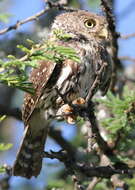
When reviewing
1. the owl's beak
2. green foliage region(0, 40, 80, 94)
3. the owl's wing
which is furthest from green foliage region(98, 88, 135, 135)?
green foliage region(0, 40, 80, 94)

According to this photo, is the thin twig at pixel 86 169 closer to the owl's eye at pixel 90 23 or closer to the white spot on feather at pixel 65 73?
the white spot on feather at pixel 65 73

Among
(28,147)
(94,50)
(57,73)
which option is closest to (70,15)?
(94,50)

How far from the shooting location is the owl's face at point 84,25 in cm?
505

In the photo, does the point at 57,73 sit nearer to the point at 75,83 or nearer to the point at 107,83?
the point at 75,83

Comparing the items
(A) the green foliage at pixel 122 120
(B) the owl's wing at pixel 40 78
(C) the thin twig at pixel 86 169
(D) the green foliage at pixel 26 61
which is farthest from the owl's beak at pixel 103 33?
(D) the green foliage at pixel 26 61

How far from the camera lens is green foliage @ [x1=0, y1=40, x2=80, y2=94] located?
9.41 ft

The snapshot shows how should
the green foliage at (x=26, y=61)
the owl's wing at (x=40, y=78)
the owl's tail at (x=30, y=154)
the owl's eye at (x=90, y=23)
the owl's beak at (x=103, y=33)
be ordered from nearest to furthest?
the green foliage at (x=26, y=61) → the owl's wing at (x=40, y=78) → the owl's tail at (x=30, y=154) → the owl's beak at (x=103, y=33) → the owl's eye at (x=90, y=23)

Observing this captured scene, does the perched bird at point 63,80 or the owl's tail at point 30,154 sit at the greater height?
the perched bird at point 63,80

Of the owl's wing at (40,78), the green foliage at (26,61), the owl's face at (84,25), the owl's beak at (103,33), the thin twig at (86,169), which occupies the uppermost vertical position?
the owl's face at (84,25)

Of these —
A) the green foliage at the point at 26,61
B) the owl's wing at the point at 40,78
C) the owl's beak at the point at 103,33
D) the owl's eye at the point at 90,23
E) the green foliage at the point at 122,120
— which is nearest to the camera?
the green foliage at the point at 26,61

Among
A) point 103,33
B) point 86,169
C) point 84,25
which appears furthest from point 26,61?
point 84,25

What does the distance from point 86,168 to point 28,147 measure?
81 cm

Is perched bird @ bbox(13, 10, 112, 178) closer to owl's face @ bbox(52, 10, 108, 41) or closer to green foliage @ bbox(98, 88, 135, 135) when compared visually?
owl's face @ bbox(52, 10, 108, 41)

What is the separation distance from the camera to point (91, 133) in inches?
162
